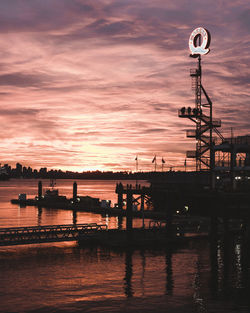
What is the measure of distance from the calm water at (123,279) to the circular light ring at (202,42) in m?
29.9

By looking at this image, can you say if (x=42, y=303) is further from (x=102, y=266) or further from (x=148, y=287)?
(x=102, y=266)

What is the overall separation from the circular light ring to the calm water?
29.9 meters

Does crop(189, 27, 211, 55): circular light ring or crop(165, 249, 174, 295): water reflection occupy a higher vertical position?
crop(189, 27, 211, 55): circular light ring

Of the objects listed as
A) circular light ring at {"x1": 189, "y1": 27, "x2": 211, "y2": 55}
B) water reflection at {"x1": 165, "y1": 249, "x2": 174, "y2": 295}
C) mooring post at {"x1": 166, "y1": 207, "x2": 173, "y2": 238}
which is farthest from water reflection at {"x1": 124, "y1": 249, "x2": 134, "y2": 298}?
circular light ring at {"x1": 189, "y1": 27, "x2": 211, "y2": 55}

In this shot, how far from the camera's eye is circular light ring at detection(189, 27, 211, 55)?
2645 inches

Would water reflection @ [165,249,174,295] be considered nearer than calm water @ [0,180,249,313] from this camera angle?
No

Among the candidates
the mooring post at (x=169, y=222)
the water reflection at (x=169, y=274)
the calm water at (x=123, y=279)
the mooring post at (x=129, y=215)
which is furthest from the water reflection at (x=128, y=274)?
the mooring post at (x=169, y=222)

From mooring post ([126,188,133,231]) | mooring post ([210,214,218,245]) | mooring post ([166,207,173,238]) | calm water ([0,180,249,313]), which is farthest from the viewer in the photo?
mooring post ([210,214,218,245])

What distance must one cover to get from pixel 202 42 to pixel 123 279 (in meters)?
42.4

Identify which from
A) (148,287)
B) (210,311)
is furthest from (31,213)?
(210,311)

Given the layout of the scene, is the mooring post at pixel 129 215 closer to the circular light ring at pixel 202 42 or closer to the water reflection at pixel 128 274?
the water reflection at pixel 128 274

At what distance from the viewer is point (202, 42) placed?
67.9 meters

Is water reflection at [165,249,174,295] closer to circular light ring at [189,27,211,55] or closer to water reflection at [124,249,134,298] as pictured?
water reflection at [124,249,134,298]

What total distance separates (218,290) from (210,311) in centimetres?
518
